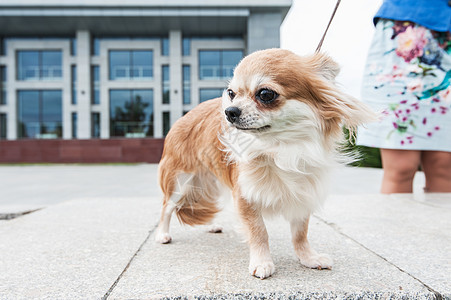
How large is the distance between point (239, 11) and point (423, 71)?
68.5 ft

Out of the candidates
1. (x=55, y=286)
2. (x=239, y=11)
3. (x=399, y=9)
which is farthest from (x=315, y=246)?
(x=239, y=11)

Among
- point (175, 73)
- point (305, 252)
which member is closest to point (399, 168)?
point (305, 252)

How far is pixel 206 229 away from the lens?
302 cm

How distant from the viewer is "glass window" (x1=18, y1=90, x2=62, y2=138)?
24.2 meters

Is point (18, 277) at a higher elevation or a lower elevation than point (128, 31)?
lower

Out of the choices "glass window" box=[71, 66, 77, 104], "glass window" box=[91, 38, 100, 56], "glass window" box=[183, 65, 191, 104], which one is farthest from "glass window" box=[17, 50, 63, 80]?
"glass window" box=[183, 65, 191, 104]

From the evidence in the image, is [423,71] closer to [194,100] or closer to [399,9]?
[399,9]

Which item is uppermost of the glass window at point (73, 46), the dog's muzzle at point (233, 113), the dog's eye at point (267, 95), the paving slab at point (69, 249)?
the glass window at point (73, 46)

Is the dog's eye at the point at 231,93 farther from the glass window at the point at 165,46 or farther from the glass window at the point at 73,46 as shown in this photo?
the glass window at the point at 73,46

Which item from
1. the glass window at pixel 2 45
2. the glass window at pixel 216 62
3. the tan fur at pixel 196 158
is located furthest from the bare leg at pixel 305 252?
the glass window at pixel 2 45

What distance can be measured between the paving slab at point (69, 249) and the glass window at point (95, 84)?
22283 millimetres

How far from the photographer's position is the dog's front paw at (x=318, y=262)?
1969mm

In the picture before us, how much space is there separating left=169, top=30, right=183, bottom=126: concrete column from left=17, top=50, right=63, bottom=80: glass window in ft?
27.6

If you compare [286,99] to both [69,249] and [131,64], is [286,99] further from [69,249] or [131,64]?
[131,64]
